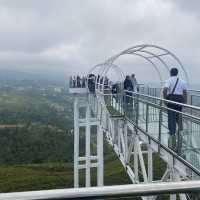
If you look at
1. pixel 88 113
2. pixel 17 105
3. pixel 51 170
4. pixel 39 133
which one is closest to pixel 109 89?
pixel 88 113

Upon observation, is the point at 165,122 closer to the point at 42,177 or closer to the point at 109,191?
the point at 109,191

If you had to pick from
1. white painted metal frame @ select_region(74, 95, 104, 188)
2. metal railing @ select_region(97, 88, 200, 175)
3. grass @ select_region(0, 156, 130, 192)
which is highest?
metal railing @ select_region(97, 88, 200, 175)

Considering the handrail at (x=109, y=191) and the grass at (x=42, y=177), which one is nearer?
the handrail at (x=109, y=191)

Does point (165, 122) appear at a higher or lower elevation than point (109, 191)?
lower

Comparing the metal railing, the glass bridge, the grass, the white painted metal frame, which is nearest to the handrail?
the glass bridge

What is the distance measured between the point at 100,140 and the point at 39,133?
216 ft

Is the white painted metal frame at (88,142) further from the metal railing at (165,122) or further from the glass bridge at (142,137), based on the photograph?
the metal railing at (165,122)

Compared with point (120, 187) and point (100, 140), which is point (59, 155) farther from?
point (120, 187)

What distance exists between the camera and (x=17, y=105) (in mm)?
172875

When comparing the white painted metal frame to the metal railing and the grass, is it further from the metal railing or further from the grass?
the grass

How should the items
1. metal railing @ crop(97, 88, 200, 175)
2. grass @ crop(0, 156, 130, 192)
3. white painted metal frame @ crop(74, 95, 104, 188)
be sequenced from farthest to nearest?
grass @ crop(0, 156, 130, 192) → white painted metal frame @ crop(74, 95, 104, 188) → metal railing @ crop(97, 88, 200, 175)

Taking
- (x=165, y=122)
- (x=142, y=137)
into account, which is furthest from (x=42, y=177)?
(x=165, y=122)

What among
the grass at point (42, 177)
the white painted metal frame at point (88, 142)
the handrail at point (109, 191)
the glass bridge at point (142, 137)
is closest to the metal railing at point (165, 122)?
the glass bridge at point (142, 137)

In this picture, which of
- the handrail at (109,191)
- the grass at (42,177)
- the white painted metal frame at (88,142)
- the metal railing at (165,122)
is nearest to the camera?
the handrail at (109,191)
